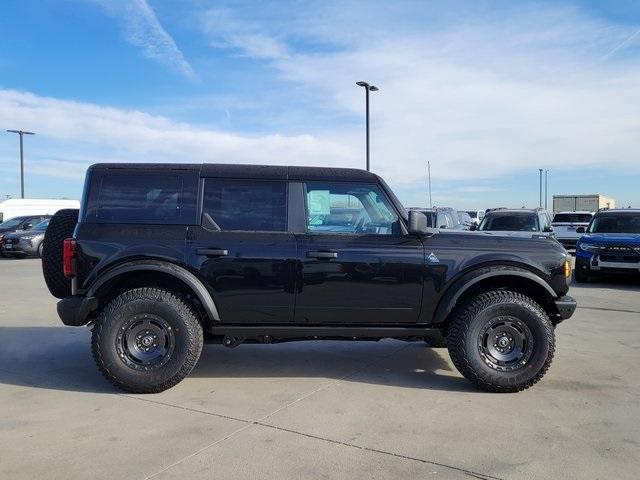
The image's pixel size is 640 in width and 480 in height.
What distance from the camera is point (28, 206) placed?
31484 mm

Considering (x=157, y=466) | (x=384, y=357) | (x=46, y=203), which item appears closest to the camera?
(x=157, y=466)

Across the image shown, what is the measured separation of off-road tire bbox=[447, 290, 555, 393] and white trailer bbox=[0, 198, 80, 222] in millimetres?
29744

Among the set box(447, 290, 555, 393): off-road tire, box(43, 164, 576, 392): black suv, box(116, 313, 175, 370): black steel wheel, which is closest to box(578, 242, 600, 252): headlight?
box(43, 164, 576, 392): black suv

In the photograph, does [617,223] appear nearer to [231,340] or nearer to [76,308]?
[231,340]

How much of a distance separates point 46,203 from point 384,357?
100ft

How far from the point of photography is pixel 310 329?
494 centimetres

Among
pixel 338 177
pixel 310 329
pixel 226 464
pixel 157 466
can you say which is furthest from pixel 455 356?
pixel 157 466

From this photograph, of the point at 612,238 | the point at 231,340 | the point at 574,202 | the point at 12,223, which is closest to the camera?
the point at 231,340

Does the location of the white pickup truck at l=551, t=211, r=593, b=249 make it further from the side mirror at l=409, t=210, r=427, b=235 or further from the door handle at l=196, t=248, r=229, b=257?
the door handle at l=196, t=248, r=229, b=257

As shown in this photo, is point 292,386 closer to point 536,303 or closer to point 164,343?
point 164,343

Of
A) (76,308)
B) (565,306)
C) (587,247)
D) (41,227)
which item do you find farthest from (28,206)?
(565,306)

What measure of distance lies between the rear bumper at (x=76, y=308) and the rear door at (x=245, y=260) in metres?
0.91

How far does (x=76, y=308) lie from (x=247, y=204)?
1.69 meters

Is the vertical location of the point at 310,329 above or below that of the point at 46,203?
below
